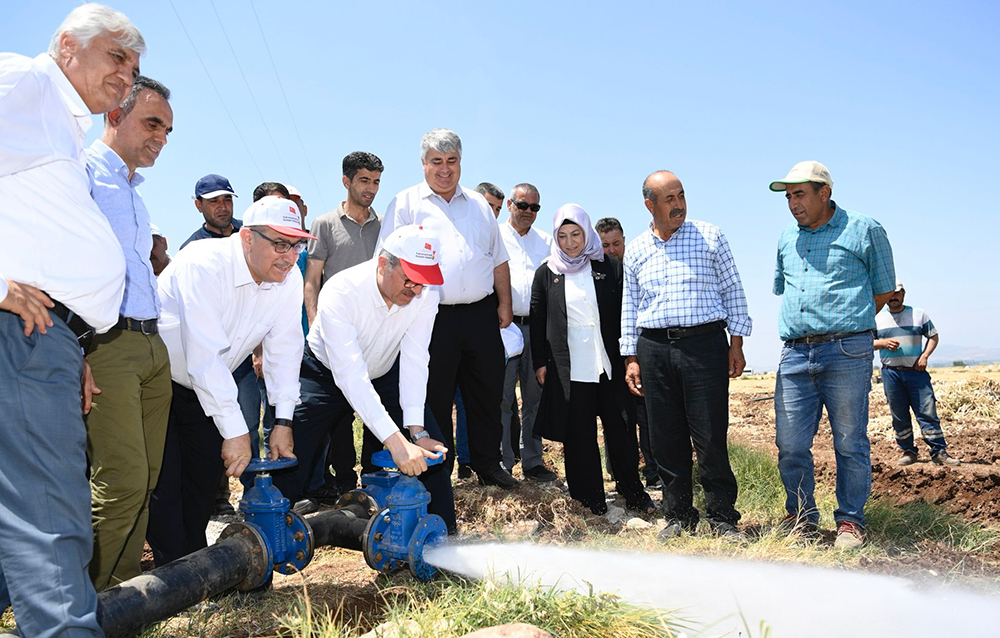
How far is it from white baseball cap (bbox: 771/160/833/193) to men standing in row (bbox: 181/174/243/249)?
3.83 m

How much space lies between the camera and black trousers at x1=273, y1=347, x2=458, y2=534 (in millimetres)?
4379

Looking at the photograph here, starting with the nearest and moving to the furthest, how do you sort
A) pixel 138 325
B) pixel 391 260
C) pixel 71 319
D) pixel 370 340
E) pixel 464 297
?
pixel 71 319
pixel 138 325
pixel 391 260
pixel 370 340
pixel 464 297

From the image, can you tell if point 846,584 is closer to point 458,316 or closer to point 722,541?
point 722,541

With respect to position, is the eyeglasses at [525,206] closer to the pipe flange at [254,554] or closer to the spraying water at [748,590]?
the spraying water at [748,590]

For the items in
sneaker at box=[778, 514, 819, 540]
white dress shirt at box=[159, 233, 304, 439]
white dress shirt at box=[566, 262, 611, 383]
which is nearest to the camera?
white dress shirt at box=[159, 233, 304, 439]

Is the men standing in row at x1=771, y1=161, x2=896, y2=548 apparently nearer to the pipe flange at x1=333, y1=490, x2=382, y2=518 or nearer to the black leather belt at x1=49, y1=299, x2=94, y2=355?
the pipe flange at x1=333, y1=490, x2=382, y2=518

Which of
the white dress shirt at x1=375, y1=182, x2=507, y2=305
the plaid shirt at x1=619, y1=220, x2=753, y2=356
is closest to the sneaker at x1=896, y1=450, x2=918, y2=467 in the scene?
the plaid shirt at x1=619, y1=220, x2=753, y2=356

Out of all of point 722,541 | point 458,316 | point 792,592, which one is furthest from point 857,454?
point 458,316

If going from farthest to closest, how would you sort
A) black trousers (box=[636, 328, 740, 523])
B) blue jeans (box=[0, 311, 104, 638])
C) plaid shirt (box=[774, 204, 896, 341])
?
black trousers (box=[636, 328, 740, 523]) < plaid shirt (box=[774, 204, 896, 341]) < blue jeans (box=[0, 311, 104, 638])

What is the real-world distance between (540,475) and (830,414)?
8.23 feet

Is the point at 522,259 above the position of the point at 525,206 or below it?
below

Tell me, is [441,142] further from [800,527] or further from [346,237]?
[800,527]

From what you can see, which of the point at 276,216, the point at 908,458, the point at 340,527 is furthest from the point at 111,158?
the point at 908,458

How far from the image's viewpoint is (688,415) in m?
5.11
